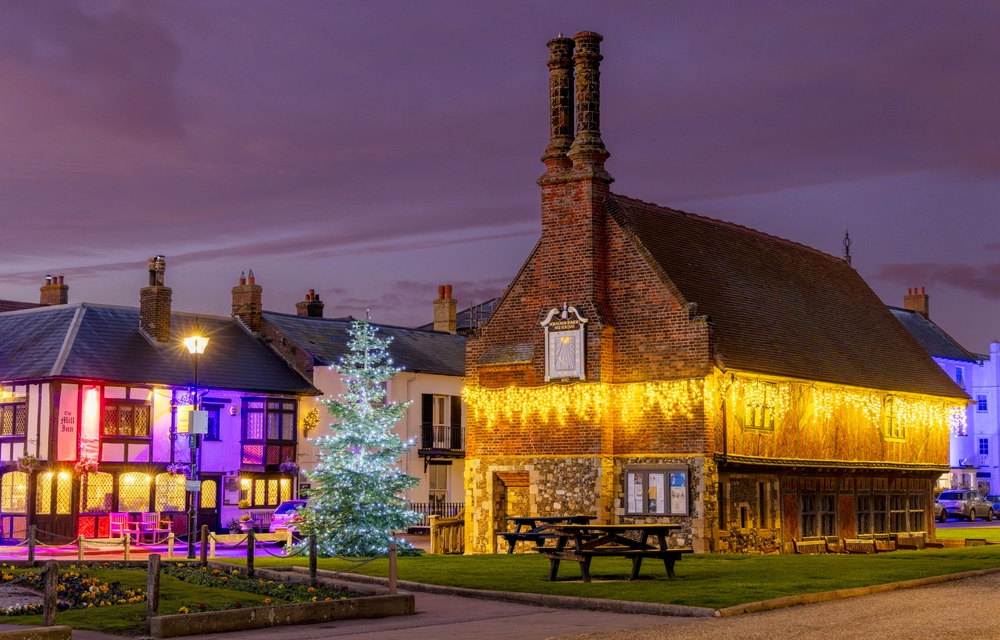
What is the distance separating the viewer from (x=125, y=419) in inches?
1703

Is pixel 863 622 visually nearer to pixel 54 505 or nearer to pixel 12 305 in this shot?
pixel 54 505

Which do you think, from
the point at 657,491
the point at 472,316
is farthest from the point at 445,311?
the point at 657,491

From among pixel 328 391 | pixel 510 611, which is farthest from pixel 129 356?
pixel 510 611

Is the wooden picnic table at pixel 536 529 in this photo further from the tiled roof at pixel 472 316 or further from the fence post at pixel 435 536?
the tiled roof at pixel 472 316

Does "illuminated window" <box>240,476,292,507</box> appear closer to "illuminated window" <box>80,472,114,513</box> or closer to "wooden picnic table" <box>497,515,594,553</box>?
"illuminated window" <box>80,472,114,513</box>

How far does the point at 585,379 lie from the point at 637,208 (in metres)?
5.18

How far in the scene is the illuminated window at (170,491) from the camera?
44031mm

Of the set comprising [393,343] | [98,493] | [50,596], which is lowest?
[50,596]

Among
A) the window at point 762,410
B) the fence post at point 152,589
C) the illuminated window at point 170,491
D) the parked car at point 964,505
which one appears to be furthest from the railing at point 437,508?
the fence post at point 152,589

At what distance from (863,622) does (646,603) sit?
305 centimetres

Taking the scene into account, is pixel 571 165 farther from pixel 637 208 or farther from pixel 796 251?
pixel 796 251

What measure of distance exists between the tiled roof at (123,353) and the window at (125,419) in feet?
2.87

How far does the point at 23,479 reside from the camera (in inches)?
1654

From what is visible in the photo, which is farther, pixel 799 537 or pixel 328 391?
pixel 328 391
